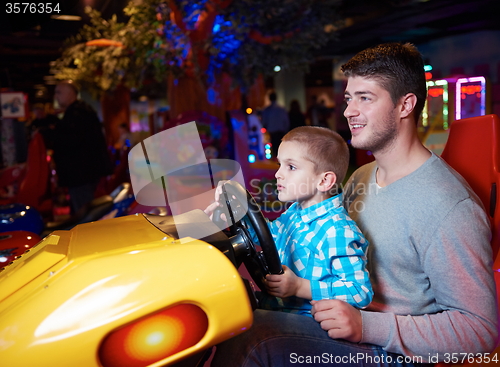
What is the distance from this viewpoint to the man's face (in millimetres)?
1300

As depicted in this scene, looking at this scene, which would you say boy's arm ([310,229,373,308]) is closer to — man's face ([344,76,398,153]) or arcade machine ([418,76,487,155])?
man's face ([344,76,398,153])

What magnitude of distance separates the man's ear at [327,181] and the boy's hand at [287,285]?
32 cm

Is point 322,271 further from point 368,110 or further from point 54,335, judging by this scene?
point 54,335

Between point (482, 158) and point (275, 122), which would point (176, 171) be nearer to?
point (482, 158)

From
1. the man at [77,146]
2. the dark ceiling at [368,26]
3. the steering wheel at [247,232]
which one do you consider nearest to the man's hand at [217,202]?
the steering wheel at [247,232]

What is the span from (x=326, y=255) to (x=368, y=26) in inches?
367

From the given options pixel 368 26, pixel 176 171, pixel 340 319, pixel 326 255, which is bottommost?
pixel 340 319

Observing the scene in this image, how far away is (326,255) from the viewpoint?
3.99 ft

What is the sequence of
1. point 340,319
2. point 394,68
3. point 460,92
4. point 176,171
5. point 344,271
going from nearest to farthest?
point 340,319 → point 344,271 → point 394,68 → point 176,171 → point 460,92

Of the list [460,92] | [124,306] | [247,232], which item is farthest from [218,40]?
[460,92]

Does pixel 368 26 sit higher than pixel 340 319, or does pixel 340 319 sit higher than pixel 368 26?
pixel 368 26

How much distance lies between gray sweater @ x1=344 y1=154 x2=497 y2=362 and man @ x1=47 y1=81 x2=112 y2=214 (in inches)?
123

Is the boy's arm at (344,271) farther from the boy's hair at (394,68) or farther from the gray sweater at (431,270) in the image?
the boy's hair at (394,68)

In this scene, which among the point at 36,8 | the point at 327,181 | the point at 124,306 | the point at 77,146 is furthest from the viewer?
the point at 77,146
